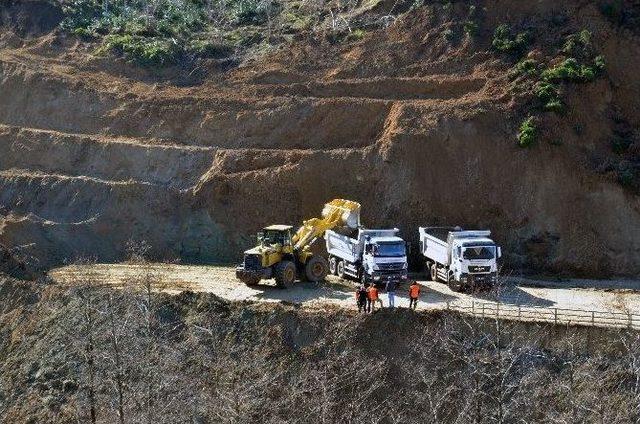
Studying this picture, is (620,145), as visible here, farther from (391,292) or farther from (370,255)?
(391,292)

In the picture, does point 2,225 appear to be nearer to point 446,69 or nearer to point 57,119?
point 57,119

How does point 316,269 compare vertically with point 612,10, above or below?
below

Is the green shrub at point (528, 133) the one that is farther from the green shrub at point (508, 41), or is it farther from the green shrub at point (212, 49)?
the green shrub at point (212, 49)

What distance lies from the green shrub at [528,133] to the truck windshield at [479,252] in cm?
605

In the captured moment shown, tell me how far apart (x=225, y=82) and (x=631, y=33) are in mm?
17196

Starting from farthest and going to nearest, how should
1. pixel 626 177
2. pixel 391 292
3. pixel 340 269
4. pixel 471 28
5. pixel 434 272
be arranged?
pixel 471 28 → pixel 626 177 → pixel 340 269 → pixel 434 272 → pixel 391 292

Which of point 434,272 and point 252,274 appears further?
point 434,272

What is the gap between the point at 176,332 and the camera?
27359 millimetres

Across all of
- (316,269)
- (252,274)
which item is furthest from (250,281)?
(316,269)

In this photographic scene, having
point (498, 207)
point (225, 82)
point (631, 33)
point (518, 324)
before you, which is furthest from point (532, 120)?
point (225, 82)

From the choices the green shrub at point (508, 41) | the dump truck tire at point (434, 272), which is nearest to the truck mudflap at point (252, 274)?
the dump truck tire at point (434, 272)

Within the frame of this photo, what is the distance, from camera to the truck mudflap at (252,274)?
30406 mm

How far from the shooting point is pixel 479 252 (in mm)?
30031

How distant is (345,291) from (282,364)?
5412 millimetres
